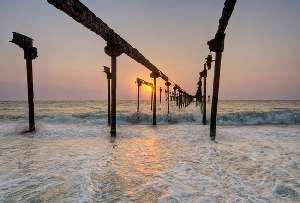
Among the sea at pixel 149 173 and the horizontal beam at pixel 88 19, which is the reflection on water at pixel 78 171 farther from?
the horizontal beam at pixel 88 19

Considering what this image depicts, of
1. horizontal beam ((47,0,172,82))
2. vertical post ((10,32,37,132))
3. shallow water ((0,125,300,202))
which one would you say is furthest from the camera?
vertical post ((10,32,37,132))

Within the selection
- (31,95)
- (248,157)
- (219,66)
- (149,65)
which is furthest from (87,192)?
(149,65)

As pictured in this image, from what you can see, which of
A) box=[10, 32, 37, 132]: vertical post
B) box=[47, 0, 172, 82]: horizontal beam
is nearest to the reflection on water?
box=[47, 0, 172, 82]: horizontal beam

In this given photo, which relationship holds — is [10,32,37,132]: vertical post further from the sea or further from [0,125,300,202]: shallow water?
[0,125,300,202]: shallow water

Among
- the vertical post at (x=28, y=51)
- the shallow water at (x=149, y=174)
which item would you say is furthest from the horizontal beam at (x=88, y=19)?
the vertical post at (x=28, y=51)

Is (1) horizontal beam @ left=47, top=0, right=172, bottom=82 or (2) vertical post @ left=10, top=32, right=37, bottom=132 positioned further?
(2) vertical post @ left=10, top=32, right=37, bottom=132

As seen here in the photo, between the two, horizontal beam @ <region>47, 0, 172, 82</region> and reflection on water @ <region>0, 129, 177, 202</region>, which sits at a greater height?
horizontal beam @ <region>47, 0, 172, 82</region>

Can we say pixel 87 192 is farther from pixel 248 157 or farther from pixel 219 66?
pixel 219 66

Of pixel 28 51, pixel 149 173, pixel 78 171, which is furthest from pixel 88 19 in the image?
pixel 28 51

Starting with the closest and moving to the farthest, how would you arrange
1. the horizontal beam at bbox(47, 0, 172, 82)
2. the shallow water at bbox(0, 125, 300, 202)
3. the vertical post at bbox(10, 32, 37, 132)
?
the shallow water at bbox(0, 125, 300, 202) < the horizontal beam at bbox(47, 0, 172, 82) < the vertical post at bbox(10, 32, 37, 132)

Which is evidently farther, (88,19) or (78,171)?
(88,19)

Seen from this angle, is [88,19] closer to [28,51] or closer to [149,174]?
[149,174]

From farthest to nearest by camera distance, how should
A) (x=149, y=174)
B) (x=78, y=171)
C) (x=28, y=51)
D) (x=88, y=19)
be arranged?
(x=28, y=51)
(x=88, y=19)
(x=78, y=171)
(x=149, y=174)

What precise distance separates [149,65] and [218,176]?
8447 millimetres
